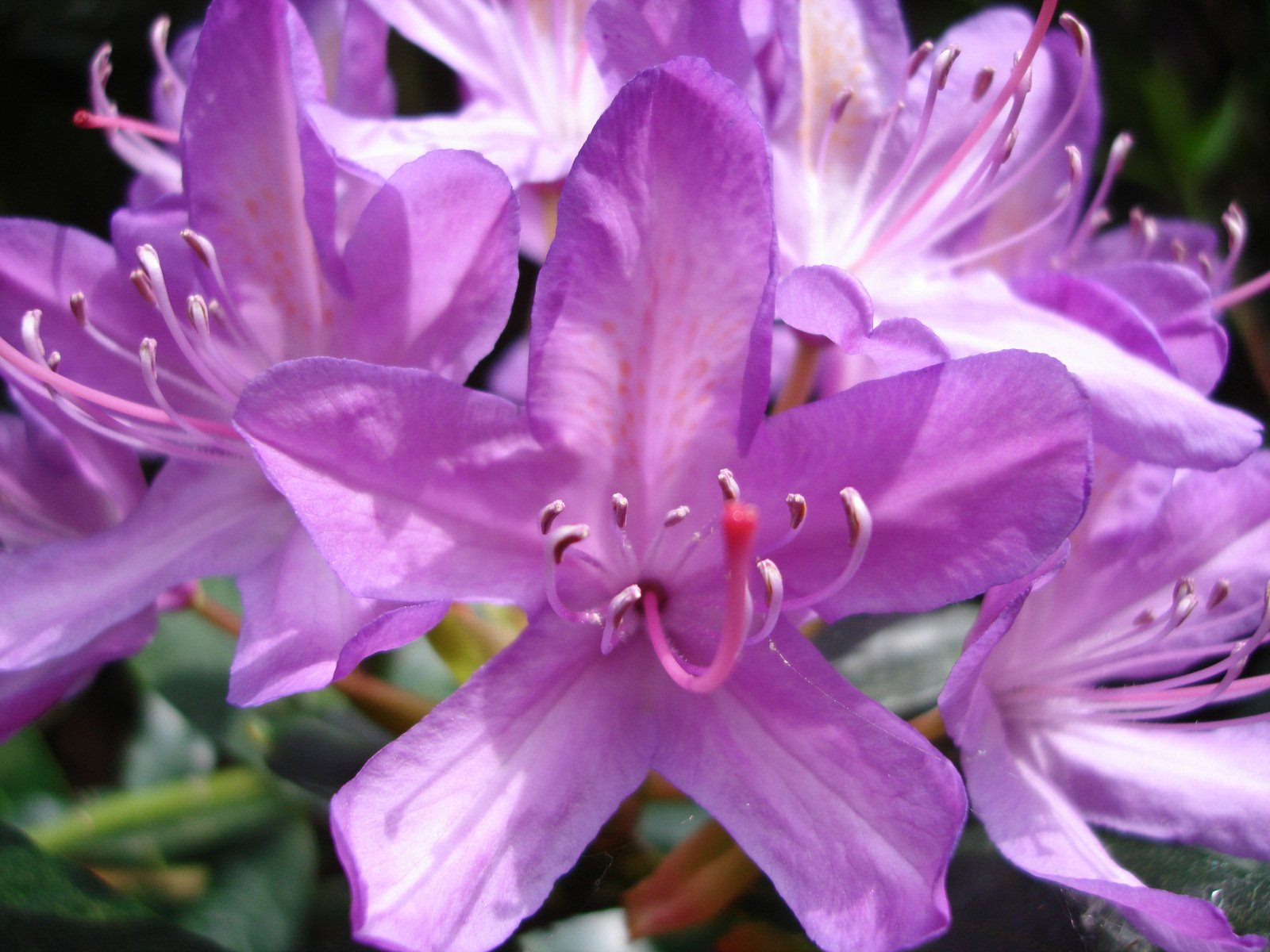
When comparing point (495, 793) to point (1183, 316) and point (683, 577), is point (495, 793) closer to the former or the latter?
point (683, 577)

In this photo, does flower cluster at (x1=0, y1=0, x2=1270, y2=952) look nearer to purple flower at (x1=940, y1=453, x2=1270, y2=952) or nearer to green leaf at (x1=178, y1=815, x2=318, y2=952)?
purple flower at (x1=940, y1=453, x2=1270, y2=952)

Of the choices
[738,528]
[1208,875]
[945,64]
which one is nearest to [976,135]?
[945,64]

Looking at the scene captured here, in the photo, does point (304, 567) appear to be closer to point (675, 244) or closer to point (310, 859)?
point (675, 244)

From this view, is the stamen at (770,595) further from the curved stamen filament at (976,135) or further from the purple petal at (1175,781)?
the curved stamen filament at (976,135)

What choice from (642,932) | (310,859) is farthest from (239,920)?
(642,932)

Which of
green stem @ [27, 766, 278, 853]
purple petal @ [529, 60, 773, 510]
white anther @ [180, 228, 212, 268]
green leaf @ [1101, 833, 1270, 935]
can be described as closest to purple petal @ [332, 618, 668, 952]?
purple petal @ [529, 60, 773, 510]

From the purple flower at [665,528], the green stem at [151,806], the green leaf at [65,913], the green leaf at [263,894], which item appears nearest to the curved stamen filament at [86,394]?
the purple flower at [665,528]
